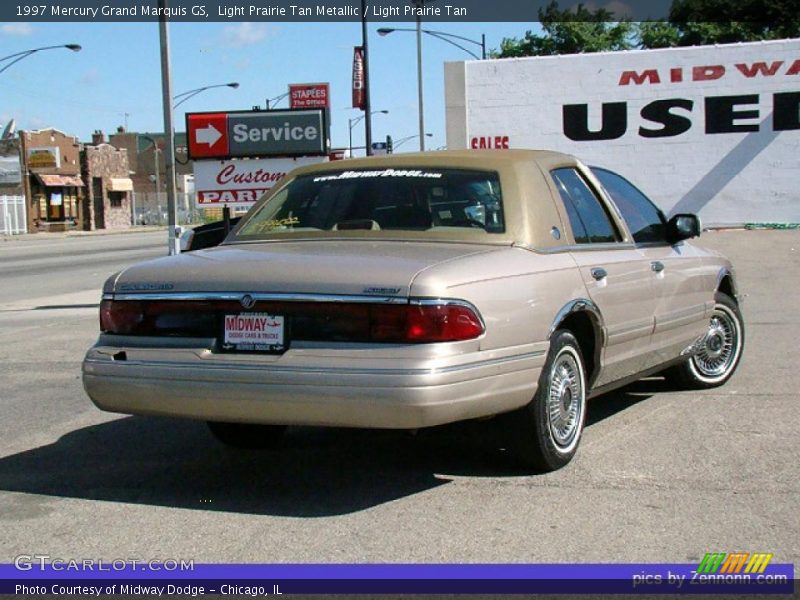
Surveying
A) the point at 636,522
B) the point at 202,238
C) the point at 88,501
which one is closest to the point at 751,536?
the point at 636,522

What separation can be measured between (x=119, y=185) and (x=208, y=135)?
5617 cm

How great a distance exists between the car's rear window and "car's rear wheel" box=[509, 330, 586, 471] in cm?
76

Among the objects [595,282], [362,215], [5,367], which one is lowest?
[5,367]

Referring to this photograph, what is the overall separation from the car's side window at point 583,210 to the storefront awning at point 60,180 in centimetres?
6062

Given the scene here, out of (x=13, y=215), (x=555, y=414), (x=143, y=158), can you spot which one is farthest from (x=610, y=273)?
(x=143, y=158)

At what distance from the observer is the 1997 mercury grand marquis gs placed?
4691mm

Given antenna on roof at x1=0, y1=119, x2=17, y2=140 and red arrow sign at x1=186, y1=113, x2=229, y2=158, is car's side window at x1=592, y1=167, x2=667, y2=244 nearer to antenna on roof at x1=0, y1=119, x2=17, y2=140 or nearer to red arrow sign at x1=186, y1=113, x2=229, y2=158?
red arrow sign at x1=186, y1=113, x2=229, y2=158

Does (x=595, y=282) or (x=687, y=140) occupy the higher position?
(x=687, y=140)

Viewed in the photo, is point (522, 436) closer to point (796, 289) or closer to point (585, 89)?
point (796, 289)

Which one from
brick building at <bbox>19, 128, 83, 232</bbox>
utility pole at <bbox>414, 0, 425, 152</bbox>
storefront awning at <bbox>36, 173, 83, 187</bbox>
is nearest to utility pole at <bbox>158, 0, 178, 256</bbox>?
utility pole at <bbox>414, 0, 425, 152</bbox>

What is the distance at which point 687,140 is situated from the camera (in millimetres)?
25703

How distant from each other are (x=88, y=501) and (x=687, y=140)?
22.7m

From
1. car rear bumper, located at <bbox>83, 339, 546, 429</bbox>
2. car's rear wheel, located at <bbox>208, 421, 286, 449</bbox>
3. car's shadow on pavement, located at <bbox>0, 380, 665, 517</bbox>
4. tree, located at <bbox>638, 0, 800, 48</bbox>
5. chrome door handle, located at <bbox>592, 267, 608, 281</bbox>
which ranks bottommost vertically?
car's shadow on pavement, located at <bbox>0, 380, 665, 517</bbox>

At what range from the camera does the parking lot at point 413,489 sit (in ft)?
14.7
